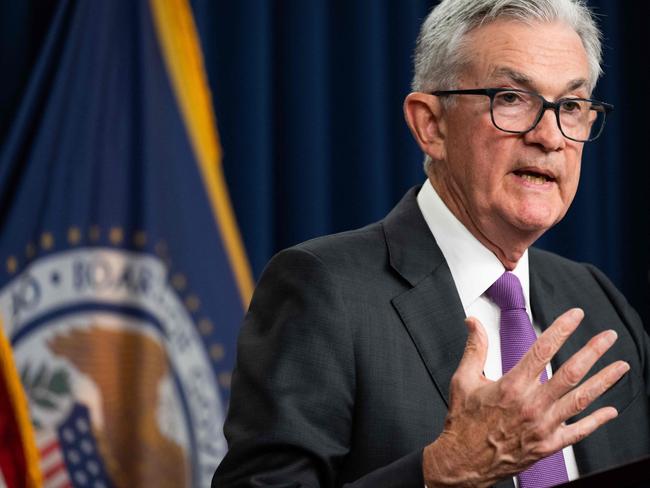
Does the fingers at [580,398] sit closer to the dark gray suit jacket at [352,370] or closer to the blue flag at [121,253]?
the dark gray suit jacket at [352,370]

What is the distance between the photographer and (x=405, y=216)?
156 centimetres

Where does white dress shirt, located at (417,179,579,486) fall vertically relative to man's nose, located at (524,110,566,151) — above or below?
below

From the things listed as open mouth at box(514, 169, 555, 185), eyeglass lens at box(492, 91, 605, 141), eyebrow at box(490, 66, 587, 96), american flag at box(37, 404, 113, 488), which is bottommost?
american flag at box(37, 404, 113, 488)

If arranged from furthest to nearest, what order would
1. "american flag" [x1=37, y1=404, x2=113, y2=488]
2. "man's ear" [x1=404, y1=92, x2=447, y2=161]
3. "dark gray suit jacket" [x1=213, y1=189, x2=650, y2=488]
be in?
"american flag" [x1=37, y1=404, x2=113, y2=488]
"man's ear" [x1=404, y1=92, x2=447, y2=161]
"dark gray suit jacket" [x1=213, y1=189, x2=650, y2=488]

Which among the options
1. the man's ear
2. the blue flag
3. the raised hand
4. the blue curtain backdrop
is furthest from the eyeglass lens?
the blue curtain backdrop

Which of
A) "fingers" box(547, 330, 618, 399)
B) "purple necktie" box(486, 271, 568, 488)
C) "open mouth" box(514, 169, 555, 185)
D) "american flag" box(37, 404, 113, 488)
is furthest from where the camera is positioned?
"american flag" box(37, 404, 113, 488)

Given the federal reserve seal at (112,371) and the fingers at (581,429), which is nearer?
the fingers at (581,429)

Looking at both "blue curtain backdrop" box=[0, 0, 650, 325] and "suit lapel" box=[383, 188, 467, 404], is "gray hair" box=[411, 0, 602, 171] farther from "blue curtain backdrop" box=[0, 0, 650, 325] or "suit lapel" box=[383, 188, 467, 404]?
"blue curtain backdrop" box=[0, 0, 650, 325]

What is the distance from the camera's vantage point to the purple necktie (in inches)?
54.1

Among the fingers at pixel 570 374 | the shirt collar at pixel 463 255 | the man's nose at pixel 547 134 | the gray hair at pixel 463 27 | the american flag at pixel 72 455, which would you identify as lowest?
the american flag at pixel 72 455

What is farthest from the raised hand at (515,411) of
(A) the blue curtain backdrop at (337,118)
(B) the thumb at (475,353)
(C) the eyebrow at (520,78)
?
(A) the blue curtain backdrop at (337,118)

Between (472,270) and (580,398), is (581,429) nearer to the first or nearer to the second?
(580,398)

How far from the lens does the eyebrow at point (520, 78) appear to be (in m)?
1.46

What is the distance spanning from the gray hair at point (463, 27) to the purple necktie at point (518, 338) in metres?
0.27
